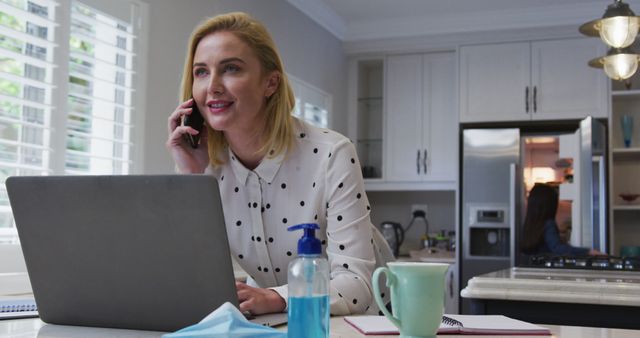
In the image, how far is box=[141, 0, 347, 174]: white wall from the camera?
2.94 meters

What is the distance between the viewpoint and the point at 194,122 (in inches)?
62.4

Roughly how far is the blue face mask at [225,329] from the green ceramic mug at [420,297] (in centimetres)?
17

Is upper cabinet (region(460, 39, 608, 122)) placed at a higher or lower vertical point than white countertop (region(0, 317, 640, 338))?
higher

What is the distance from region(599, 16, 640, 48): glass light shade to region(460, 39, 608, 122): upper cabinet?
87.7 inches

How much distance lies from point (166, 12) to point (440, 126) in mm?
2676

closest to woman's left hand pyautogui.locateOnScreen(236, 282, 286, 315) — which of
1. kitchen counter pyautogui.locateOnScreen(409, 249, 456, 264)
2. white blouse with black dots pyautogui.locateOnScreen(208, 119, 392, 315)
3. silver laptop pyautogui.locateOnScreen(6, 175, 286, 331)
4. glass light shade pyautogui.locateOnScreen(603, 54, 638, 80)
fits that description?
silver laptop pyautogui.locateOnScreen(6, 175, 286, 331)

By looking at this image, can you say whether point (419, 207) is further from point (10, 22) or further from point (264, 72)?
point (264, 72)

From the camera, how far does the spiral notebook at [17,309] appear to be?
3.93ft

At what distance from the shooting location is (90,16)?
2.68m

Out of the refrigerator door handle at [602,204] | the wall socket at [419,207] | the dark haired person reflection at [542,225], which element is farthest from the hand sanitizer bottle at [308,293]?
the wall socket at [419,207]

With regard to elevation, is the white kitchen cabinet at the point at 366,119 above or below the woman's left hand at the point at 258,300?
above

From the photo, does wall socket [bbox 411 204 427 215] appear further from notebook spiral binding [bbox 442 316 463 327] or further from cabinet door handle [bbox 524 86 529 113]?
notebook spiral binding [bbox 442 316 463 327]

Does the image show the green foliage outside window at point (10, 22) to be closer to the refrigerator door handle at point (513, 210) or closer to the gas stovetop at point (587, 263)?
the gas stovetop at point (587, 263)

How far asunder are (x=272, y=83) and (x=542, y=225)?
283cm
